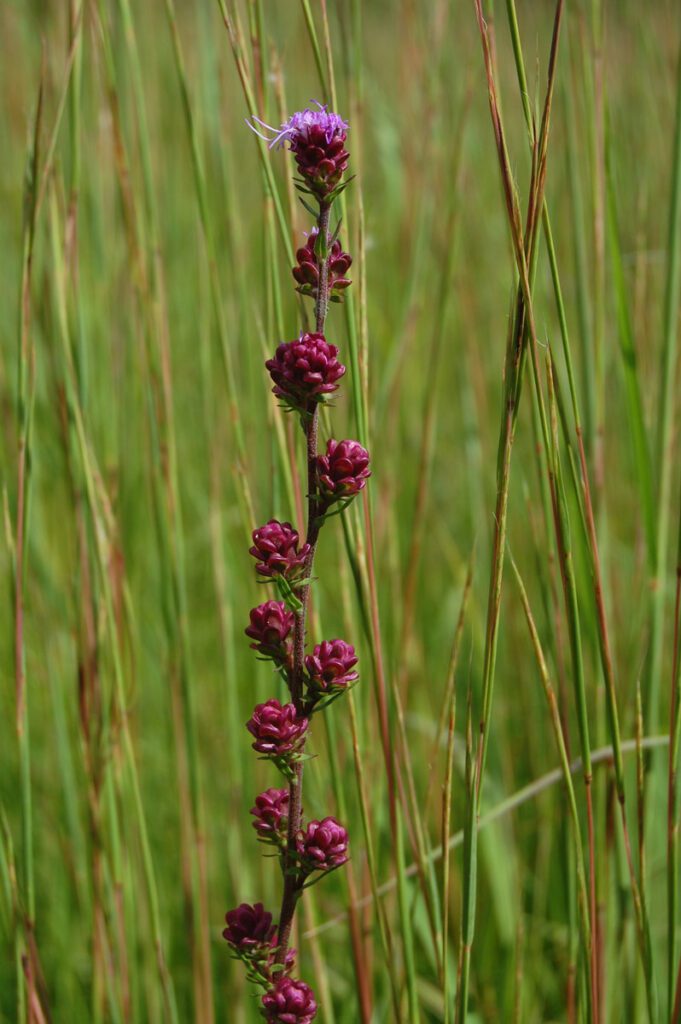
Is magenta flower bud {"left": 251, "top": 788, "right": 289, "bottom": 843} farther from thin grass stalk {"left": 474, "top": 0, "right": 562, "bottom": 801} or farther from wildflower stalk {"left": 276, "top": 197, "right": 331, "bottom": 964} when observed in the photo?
thin grass stalk {"left": 474, "top": 0, "right": 562, "bottom": 801}

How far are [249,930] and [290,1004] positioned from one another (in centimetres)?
5

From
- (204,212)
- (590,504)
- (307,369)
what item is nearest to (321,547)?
(204,212)

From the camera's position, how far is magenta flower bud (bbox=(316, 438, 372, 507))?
0.57m

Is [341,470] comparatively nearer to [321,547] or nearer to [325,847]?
[325,847]

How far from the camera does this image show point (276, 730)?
58 cm

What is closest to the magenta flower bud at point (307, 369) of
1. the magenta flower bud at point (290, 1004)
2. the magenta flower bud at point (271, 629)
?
the magenta flower bud at point (271, 629)

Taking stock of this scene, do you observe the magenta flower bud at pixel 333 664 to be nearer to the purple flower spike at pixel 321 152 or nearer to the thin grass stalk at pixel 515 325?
the thin grass stalk at pixel 515 325

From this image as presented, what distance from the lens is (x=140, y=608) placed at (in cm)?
169

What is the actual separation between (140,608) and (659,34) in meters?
1.51

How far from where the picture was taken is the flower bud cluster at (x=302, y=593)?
0.57m

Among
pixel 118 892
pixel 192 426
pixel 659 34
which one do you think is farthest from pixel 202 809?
pixel 659 34

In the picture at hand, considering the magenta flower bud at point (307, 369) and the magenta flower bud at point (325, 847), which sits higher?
the magenta flower bud at point (307, 369)

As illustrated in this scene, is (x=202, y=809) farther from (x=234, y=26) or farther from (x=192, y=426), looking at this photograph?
(x=192, y=426)

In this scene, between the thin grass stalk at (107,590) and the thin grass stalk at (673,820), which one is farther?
the thin grass stalk at (107,590)
